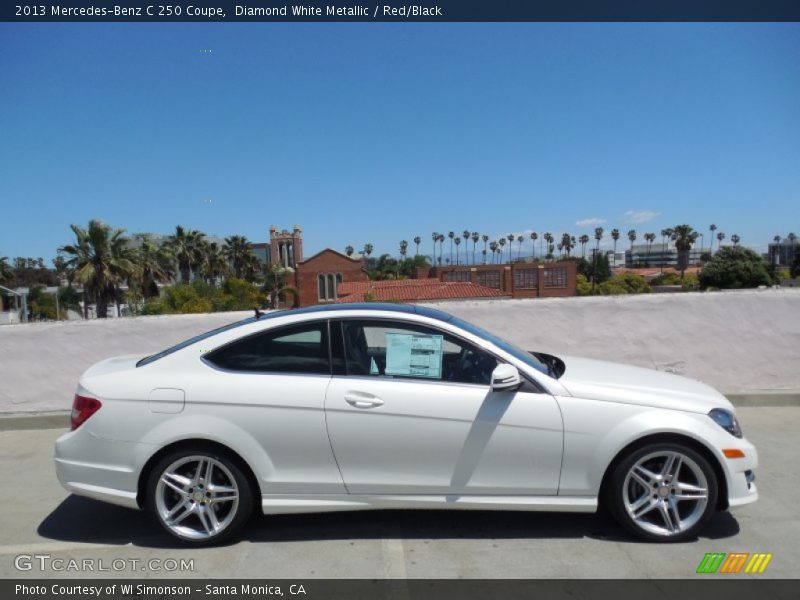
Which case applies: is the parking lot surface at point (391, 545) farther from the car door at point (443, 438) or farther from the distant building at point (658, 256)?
the distant building at point (658, 256)

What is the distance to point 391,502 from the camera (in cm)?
345

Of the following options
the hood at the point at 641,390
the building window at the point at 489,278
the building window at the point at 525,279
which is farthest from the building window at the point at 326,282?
the hood at the point at 641,390

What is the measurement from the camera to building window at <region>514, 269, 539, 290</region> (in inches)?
3297

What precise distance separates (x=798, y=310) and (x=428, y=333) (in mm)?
5331

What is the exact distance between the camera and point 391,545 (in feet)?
11.4

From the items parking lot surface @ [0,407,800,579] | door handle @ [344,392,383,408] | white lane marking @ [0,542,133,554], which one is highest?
door handle @ [344,392,383,408]

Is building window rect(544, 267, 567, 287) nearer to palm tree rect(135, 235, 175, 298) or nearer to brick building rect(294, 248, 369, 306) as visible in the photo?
brick building rect(294, 248, 369, 306)

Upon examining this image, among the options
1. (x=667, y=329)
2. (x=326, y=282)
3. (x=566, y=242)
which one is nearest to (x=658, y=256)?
(x=566, y=242)

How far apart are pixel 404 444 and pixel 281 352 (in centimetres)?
99

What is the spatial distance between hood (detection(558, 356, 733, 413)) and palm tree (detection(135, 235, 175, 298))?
51.0 meters

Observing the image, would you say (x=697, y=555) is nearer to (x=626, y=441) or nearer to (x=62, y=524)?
(x=626, y=441)

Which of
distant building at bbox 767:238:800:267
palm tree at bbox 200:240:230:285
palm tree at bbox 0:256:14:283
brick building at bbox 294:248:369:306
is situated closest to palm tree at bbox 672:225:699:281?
distant building at bbox 767:238:800:267

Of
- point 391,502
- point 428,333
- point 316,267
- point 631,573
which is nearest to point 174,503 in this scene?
A: point 391,502

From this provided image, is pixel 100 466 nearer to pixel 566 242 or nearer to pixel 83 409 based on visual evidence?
pixel 83 409
